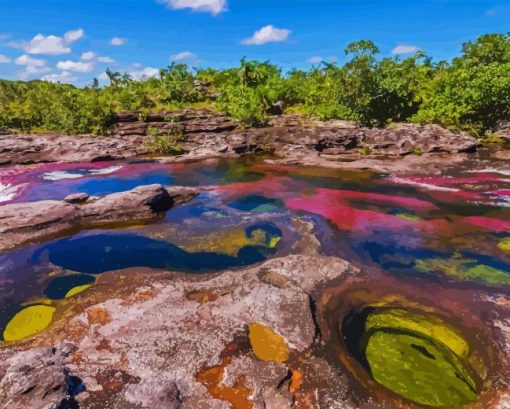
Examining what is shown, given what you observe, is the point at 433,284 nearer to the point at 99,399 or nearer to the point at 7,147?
the point at 99,399

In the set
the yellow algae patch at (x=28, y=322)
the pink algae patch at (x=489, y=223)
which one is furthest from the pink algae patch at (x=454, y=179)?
the yellow algae patch at (x=28, y=322)

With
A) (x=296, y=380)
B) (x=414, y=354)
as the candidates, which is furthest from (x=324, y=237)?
(x=296, y=380)

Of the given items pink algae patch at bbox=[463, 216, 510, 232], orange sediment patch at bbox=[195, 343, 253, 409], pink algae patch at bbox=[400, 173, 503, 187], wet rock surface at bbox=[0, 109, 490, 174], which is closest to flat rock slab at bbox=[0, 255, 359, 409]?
orange sediment patch at bbox=[195, 343, 253, 409]

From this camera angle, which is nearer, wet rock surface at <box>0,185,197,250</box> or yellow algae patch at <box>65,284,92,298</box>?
yellow algae patch at <box>65,284,92,298</box>

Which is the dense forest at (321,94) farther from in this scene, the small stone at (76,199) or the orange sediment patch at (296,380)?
the orange sediment patch at (296,380)

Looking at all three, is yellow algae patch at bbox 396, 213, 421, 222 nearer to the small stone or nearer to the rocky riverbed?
the rocky riverbed

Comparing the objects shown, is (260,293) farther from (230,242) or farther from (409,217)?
(409,217)
